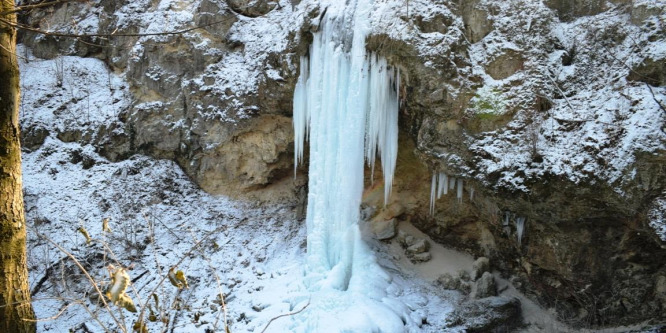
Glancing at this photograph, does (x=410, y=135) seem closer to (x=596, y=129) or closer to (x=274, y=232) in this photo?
(x=596, y=129)

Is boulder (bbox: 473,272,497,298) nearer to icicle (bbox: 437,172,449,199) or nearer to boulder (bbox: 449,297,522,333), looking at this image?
boulder (bbox: 449,297,522,333)

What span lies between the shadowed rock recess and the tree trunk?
364cm

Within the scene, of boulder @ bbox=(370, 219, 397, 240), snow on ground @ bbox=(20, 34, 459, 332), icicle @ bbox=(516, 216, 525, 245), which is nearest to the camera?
icicle @ bbox=(516, 216, 525, 245)

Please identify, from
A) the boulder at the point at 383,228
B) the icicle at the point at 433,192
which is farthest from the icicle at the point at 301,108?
the icicle at the point at 433,192

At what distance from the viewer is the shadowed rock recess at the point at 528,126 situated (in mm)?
6402

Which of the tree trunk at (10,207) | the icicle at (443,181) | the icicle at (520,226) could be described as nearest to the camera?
the tree trunk at (10,207)

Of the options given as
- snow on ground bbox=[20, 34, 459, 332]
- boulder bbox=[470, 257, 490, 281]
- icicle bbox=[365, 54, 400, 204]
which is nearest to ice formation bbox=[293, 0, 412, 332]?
icicle bbox=[365, 54, 400, 204]

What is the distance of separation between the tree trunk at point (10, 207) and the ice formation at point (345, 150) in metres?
5.31

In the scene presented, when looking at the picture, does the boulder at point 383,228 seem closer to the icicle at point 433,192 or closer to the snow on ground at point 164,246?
the snow on ground at point 164,246

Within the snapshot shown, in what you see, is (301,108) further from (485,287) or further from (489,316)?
(489,316)

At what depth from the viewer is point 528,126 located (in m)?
7.02

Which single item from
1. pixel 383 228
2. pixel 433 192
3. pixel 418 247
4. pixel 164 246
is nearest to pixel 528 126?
pixel 433 192

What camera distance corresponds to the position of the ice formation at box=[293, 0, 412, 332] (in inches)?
312

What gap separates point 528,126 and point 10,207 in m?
6.29
